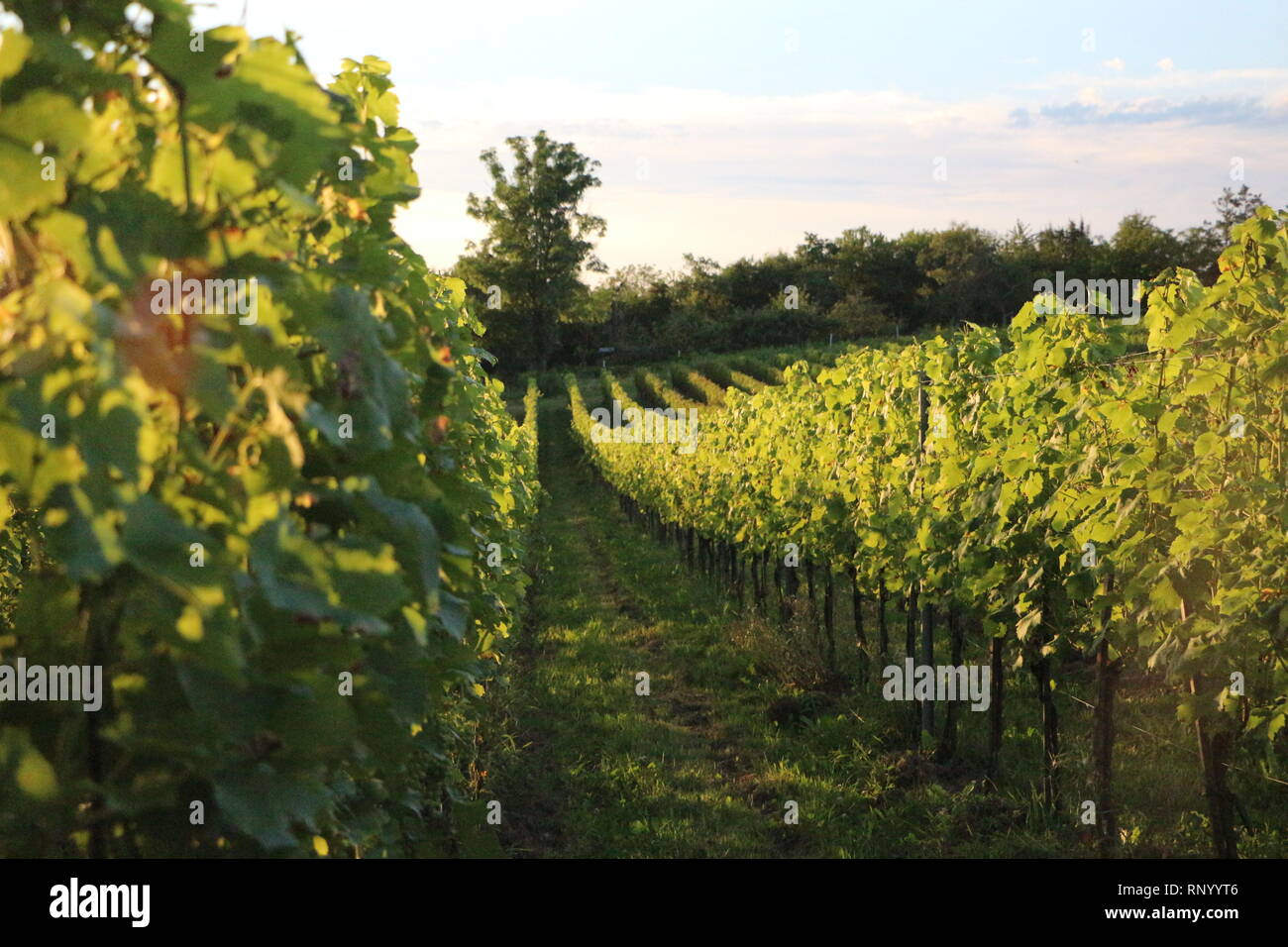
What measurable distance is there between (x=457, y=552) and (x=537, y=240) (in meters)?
64.1

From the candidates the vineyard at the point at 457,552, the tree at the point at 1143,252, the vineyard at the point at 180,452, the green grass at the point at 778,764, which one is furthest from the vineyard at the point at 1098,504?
the tree at the point at 1143,252

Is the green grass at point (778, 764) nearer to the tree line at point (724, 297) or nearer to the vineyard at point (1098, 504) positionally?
the vineyard at point (1098, 504)

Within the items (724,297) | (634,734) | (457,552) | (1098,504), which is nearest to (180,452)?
(457,552)

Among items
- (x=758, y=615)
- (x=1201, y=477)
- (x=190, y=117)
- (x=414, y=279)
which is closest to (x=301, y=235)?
(x=190, y=117)

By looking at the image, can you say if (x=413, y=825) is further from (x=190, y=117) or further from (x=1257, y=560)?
(x=1257, y=560)

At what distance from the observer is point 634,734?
7316mm

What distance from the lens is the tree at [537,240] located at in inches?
2443

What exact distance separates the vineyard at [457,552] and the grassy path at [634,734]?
0.04 m

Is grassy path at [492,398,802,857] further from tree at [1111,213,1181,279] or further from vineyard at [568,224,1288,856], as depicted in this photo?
tree at [1111,213,1181,279]

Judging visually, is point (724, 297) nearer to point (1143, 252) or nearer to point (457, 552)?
point (1143, 252)

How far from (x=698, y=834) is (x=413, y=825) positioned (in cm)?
285

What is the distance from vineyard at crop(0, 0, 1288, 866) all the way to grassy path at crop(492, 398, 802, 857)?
4 cm

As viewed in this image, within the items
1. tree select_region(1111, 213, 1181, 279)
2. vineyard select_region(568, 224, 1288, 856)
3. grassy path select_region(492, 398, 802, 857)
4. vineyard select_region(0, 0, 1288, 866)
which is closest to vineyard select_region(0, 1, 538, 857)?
vineyard select_region(0, 0, 1288, 866)
